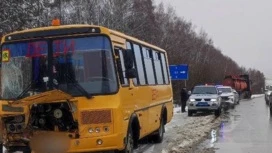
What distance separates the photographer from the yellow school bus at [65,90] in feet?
30.7

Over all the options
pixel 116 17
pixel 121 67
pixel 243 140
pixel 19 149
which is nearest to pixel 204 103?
pixel 243 140

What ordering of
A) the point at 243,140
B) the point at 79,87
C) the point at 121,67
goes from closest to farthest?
the point at 79,87 < the point at 121,67 < the point at 243,140

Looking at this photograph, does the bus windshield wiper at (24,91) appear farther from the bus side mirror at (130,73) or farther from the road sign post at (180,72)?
the road sign post at (180,72)

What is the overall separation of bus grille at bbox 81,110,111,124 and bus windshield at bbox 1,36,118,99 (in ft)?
1.20

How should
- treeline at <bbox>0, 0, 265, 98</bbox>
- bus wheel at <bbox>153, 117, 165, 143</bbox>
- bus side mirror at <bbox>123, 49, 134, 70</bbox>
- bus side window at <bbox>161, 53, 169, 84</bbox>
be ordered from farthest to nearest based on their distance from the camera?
treeline at <bbox>0, 0, 265, 98</bbox> < bus side window at <bbox>161, 53, 169, 84</bbox> < bus wheel at <bbox>153, 117, 165, 143</bbox> < bus side mirror at <bbox>123, 49, 134, 70</bbox>

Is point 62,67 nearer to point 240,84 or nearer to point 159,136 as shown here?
point 159,136

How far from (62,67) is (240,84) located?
6587 centimetres

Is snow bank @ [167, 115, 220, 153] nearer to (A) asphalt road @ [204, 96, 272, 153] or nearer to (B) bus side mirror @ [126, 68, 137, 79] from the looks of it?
(A) asphalt road @ [204, 96, 272, 153]

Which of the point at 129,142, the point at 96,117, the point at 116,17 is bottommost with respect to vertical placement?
Answer: the point at 129,142

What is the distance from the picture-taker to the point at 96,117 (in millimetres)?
9414

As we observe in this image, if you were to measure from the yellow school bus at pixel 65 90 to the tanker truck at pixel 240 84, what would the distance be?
57.8m

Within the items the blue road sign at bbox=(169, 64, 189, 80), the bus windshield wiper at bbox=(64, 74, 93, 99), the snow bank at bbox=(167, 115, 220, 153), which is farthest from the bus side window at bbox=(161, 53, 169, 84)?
the blue road sign at bbox=(169, 64, 189, 80)

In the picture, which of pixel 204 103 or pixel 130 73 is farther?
pixel 204 103

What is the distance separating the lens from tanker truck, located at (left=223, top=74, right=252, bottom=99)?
6725 cm
